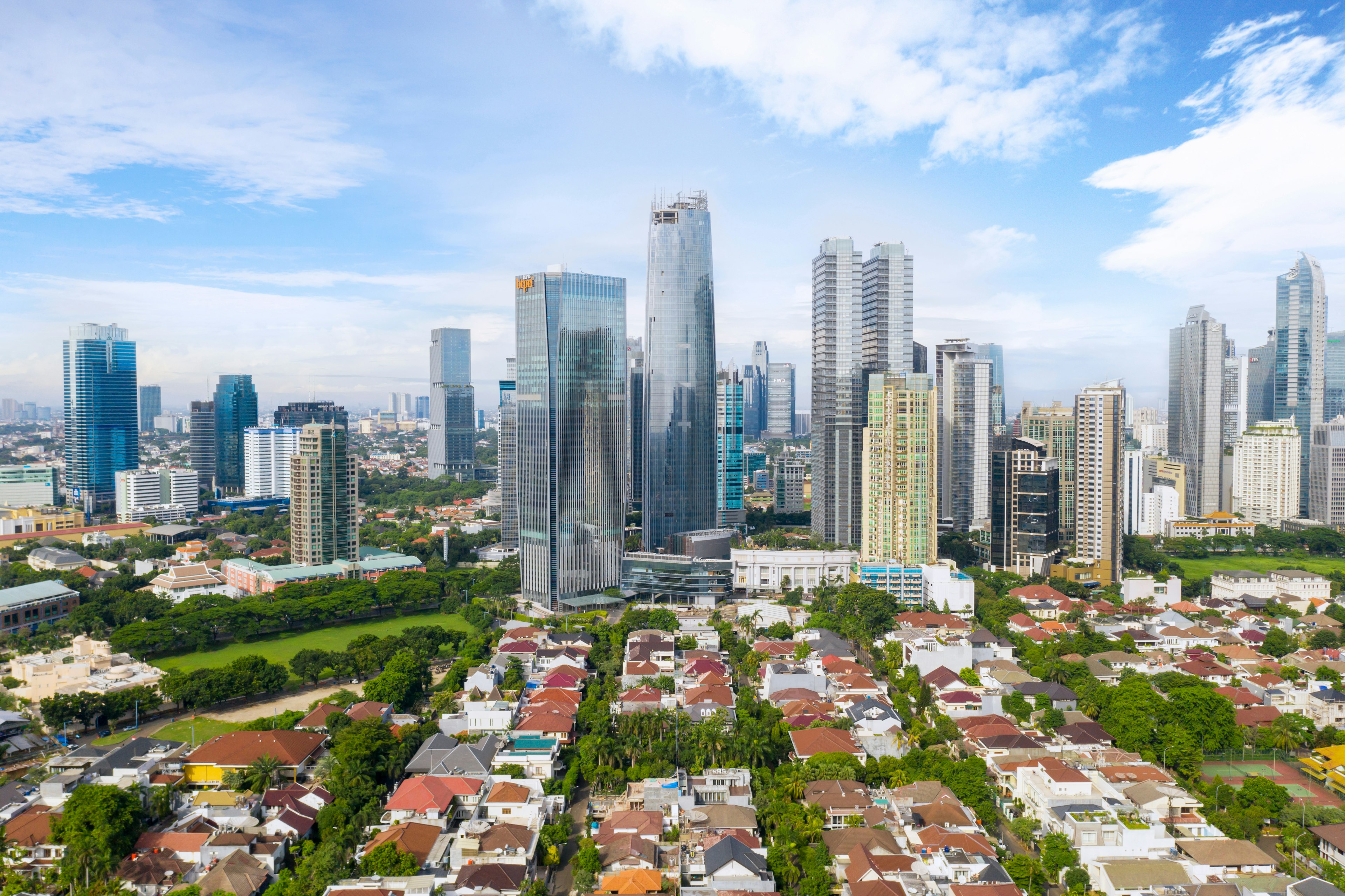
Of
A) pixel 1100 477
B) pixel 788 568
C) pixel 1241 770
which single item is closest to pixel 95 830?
pixel 1241 770

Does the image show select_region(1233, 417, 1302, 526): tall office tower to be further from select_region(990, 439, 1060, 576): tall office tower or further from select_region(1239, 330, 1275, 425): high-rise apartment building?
select_region(990, 439, 1060, 576): tall office tower

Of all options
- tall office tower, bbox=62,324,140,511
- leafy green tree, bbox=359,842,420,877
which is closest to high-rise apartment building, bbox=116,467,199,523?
tall office tower, bbox=62,324,140,511

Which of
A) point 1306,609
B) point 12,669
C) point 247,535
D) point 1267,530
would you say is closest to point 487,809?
point 12,669

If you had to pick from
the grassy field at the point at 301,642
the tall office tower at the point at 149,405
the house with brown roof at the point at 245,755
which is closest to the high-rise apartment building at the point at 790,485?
the grassy field at the point at 301,642

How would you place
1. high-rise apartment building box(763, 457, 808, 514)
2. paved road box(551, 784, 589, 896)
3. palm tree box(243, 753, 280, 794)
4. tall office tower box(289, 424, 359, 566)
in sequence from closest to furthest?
paved road box(551, 784, 589, 896) < palm tree box(243, 753, 280, 794) < tall office tower box(289, 424, 359, 566) < high-rise apartment building box(763, 457, 808, 514)

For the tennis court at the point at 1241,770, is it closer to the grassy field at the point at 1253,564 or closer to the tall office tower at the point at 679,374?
the grassy field at the point at 1253,564

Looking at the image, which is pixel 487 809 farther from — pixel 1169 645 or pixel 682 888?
pixel 1169 645
